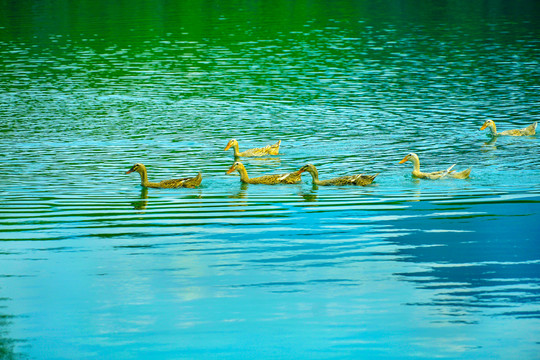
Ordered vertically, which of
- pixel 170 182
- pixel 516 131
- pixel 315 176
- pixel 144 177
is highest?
pixel 315 176

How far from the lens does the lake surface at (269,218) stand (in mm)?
13789

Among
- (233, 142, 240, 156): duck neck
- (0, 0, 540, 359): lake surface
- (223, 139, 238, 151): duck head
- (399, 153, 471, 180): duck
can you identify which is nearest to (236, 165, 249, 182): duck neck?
(0, 0, 540, 359): lake surface

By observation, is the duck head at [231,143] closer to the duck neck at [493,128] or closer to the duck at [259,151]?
the duck at [259,151]

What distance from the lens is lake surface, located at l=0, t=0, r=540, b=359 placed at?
1379cm

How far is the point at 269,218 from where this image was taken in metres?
20.8

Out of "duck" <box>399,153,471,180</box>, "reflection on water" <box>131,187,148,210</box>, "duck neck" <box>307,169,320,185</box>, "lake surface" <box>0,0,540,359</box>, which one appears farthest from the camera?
"duck" <box>399,153,471,180</box>

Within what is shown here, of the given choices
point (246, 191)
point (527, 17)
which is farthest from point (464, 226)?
point (527, 17)

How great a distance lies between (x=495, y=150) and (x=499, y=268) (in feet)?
50.2

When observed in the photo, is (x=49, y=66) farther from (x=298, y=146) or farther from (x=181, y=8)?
(x=181, y=8)

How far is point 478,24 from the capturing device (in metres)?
85.2

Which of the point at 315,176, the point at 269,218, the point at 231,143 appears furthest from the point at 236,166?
the point at 269,218

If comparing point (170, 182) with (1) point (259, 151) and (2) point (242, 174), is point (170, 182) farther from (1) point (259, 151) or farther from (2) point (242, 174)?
(1) point (259, 151)

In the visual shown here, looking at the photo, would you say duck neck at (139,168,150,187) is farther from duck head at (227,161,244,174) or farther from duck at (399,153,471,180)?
duck at (399,153,471,180)

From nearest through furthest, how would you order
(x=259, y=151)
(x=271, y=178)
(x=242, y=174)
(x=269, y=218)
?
(x=269, y=218), (x=271, y=178), (x=242, y=174), (x=259, y=151)
